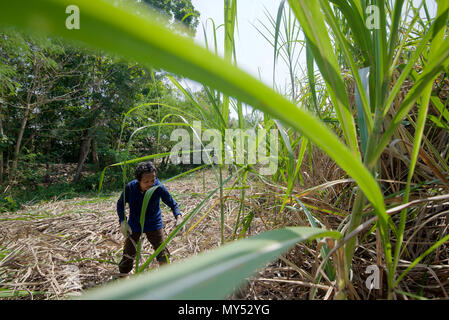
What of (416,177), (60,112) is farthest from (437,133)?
(60,112)

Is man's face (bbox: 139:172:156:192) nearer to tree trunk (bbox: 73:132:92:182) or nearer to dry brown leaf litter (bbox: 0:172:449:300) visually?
dry brown leaf litter (bbox: 0:172:449:300)

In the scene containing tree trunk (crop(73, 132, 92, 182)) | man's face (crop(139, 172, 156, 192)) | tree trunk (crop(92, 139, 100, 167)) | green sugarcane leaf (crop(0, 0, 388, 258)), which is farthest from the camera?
tree trunk (crop(92, 139, 100, 167))

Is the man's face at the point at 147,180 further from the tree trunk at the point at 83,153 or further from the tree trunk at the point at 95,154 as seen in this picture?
the tree trunk at the point at 95,154

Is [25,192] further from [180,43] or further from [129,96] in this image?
[180,43]

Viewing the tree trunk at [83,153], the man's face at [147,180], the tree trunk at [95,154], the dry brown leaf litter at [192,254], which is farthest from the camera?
the tree trunk at [95,154]

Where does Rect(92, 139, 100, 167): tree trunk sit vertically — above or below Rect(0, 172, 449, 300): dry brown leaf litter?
above

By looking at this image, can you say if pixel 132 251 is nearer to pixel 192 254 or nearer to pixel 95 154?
pixel 192 254

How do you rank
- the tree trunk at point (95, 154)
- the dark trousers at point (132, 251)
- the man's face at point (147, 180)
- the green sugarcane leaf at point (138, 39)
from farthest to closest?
1. the tree trunk at point (95, 154)
2. the man's face at point (147, 180)
3. the dark trousers at point (132, 251)
4. the green sugarcane leaf at point (138, 39)

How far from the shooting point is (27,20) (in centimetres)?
8

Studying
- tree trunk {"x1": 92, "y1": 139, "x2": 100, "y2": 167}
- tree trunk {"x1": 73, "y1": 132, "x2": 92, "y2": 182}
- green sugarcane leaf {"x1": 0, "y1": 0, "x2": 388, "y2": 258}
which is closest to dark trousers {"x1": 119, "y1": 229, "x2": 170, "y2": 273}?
green sugarcane leaf {"x1": 0, "y1": 0, "x2": 388, "y2": 258}

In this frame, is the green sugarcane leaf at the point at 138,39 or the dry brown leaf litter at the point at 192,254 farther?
the dry brown leaf litter at the point at 192,254

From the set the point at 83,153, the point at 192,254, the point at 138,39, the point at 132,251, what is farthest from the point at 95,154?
the point at 138,39

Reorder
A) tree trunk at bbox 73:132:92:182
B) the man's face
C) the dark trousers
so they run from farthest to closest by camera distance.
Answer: tree trunk at bbox 73:132:92:182 < the man's face < the dark trousers

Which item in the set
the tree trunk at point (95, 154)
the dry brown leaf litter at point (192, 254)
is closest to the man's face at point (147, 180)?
the dry brown leaf litter at point (192, 254)
